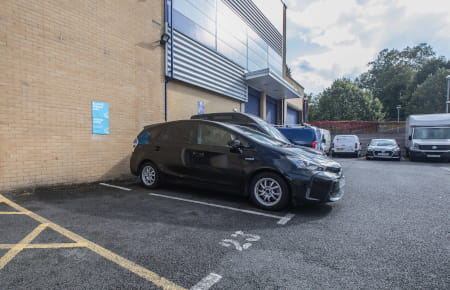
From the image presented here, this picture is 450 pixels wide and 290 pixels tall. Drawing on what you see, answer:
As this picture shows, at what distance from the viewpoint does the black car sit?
3891mm

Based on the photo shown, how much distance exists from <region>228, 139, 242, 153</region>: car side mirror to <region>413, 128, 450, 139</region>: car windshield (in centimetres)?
1475

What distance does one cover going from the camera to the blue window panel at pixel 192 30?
29.1 feet

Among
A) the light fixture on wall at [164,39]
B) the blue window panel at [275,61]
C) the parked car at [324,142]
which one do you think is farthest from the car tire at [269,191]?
the blue window panel at [275,61]

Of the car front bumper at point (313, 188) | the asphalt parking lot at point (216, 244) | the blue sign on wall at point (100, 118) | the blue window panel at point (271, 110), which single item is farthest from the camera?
the blue window panel at point (271, 110)

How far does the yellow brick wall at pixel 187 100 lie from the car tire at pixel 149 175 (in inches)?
132

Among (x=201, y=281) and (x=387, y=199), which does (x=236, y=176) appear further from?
(x=387, y=199)

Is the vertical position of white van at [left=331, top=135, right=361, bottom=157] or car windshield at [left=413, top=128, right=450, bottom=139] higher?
car windshield at [left=413, top=128, right=450, bottom=139]

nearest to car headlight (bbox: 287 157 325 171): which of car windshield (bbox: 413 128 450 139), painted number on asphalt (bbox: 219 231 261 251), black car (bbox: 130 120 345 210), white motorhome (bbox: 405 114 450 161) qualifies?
black car (bbox: 130 120 345 210)

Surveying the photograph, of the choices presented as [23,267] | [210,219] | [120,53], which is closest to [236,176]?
[210,219]

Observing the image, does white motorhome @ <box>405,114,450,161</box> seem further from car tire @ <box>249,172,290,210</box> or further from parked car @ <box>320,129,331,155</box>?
car tire @ <box>249,172,290,210</box>

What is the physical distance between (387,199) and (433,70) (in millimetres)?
53966

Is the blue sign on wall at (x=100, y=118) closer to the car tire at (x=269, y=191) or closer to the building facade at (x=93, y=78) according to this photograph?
the building facade at (x=93, y=78)

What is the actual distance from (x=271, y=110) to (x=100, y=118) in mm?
13846

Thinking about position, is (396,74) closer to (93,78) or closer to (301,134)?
(301,134)
